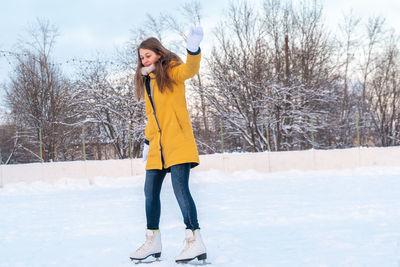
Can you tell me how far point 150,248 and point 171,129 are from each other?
0.66 meters

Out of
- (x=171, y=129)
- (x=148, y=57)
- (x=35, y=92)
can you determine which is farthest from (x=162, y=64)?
(x=35, y=92)

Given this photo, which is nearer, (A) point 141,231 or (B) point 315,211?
(A) point 141,231

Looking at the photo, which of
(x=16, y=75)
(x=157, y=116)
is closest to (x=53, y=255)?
(x=157, y=116)

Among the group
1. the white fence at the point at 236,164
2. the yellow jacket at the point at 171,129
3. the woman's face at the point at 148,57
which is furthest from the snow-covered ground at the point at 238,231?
the white fence at the point at 236,164

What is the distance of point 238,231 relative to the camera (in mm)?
3400

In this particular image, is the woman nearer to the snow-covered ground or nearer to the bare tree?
the snow-covered ground

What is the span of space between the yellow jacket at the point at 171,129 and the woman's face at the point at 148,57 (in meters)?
0.07

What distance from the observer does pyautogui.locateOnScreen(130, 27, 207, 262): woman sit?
2.25m

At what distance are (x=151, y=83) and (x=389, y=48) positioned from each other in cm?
2223

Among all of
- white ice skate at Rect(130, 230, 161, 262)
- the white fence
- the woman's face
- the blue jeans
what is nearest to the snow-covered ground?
white ice skate at Rect(130, 230, 161, 262)

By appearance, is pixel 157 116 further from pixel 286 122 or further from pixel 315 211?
pixel 286 122

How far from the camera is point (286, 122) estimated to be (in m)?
16.1

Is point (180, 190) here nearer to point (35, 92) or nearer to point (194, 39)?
point (194, 39)

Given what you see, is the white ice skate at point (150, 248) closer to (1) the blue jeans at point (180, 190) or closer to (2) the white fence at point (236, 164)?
(1) the blue jeans at point (180, 190)
